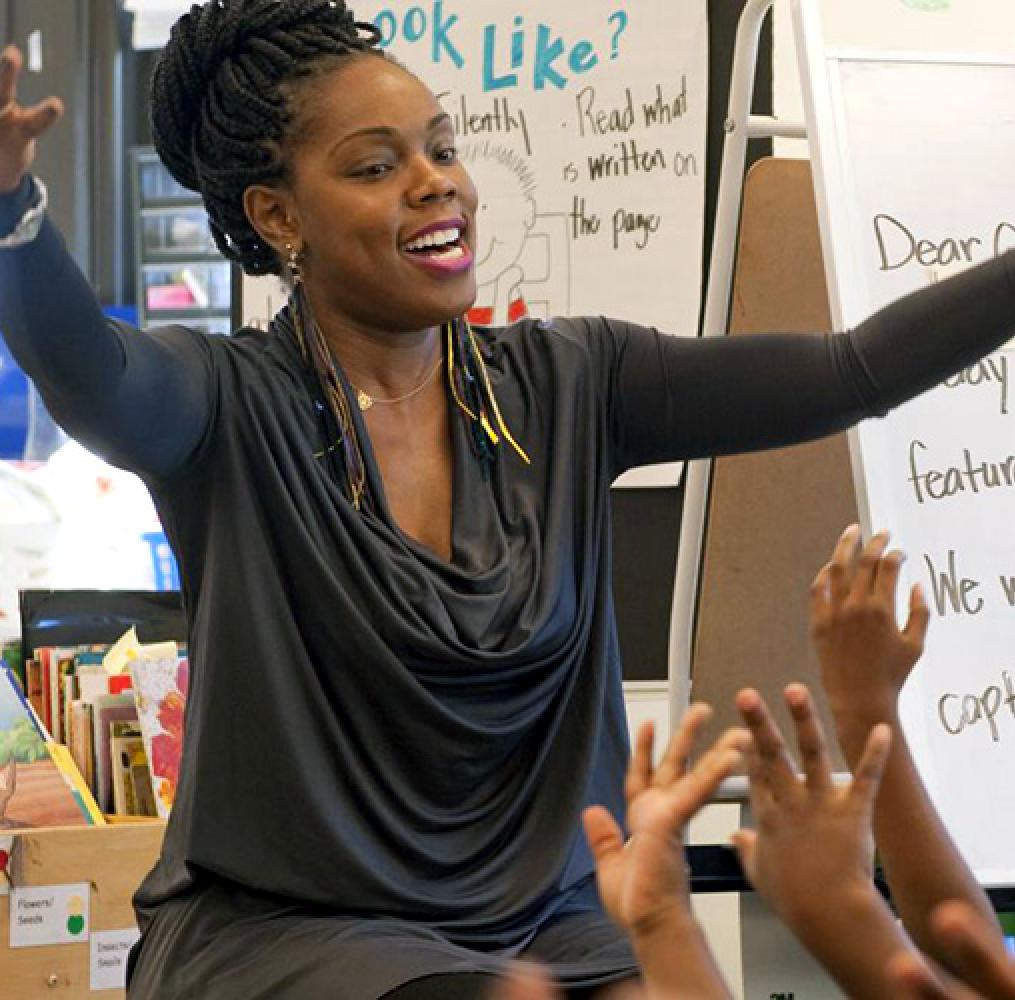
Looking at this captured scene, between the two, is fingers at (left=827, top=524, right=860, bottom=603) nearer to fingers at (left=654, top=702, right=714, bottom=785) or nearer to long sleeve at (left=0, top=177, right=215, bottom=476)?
fingers at (left=654, top=702, right=714, bottom=785)

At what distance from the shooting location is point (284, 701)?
1611 mm

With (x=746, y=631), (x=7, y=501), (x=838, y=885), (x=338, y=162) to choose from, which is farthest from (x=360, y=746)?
(x=7, y=501)

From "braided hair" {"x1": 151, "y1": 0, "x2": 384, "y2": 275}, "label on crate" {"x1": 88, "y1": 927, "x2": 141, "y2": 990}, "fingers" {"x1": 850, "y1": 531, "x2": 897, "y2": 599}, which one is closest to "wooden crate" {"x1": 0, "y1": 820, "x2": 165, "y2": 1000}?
"label on crate" {"x1": 88, "y1": 927, "x2": 141, "y2": 990}

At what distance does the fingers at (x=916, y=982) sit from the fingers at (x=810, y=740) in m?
0.17

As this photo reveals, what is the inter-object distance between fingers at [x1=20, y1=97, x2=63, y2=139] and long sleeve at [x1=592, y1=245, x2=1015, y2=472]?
68cm

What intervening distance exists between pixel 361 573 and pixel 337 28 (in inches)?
23.4

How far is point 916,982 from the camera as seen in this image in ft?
2.63

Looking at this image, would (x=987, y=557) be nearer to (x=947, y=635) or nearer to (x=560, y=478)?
(x=947, y=635)

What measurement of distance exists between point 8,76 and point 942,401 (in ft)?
4.23

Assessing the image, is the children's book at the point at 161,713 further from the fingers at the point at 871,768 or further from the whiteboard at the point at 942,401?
the fingers at the point at 871,768

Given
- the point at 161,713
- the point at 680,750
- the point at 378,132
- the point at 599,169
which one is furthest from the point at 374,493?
the point at 599,169

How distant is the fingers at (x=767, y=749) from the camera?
40.4 inches

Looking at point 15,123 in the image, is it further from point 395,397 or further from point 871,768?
point 871,768

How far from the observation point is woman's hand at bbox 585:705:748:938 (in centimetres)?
97
